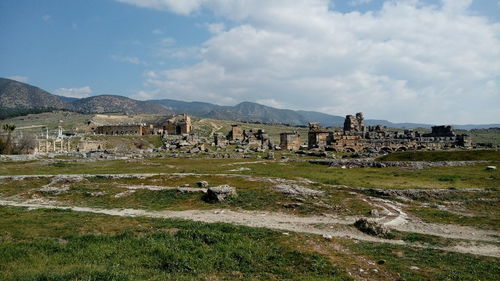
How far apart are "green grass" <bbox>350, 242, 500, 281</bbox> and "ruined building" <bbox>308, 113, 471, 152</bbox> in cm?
6204

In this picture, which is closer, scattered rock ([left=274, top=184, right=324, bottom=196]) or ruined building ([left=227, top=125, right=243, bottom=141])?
scattered rock ([left=274, top=184, right=324, bottom=196])

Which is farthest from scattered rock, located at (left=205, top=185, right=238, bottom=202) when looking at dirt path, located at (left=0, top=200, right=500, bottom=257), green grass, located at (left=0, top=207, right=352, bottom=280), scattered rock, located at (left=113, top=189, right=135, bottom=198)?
green grass, located at (left=0, top=207, right=352, bottom=280)

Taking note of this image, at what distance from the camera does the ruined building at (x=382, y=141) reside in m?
77.1

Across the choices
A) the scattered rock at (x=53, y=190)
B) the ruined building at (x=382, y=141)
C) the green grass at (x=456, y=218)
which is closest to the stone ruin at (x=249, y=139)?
the ruined building at (x=382, y=141)

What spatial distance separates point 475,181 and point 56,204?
4050 cm

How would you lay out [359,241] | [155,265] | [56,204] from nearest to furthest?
[155,265] → [359,241] → [56,204]

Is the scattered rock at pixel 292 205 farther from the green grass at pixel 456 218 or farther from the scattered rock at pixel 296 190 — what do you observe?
the green grass at pixel 456 218

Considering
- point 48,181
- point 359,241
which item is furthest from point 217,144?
point 359,241

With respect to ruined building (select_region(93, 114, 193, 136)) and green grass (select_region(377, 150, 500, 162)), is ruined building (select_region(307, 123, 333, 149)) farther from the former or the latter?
ruined building (select_region(93, 114, 193, 136))

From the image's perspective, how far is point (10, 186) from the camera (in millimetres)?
35500

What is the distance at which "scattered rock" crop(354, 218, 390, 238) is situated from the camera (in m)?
19.6

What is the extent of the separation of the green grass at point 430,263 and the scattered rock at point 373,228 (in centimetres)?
207

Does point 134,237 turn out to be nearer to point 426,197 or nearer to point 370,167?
point 426,197

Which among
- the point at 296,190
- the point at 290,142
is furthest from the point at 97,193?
the point at 290,142
